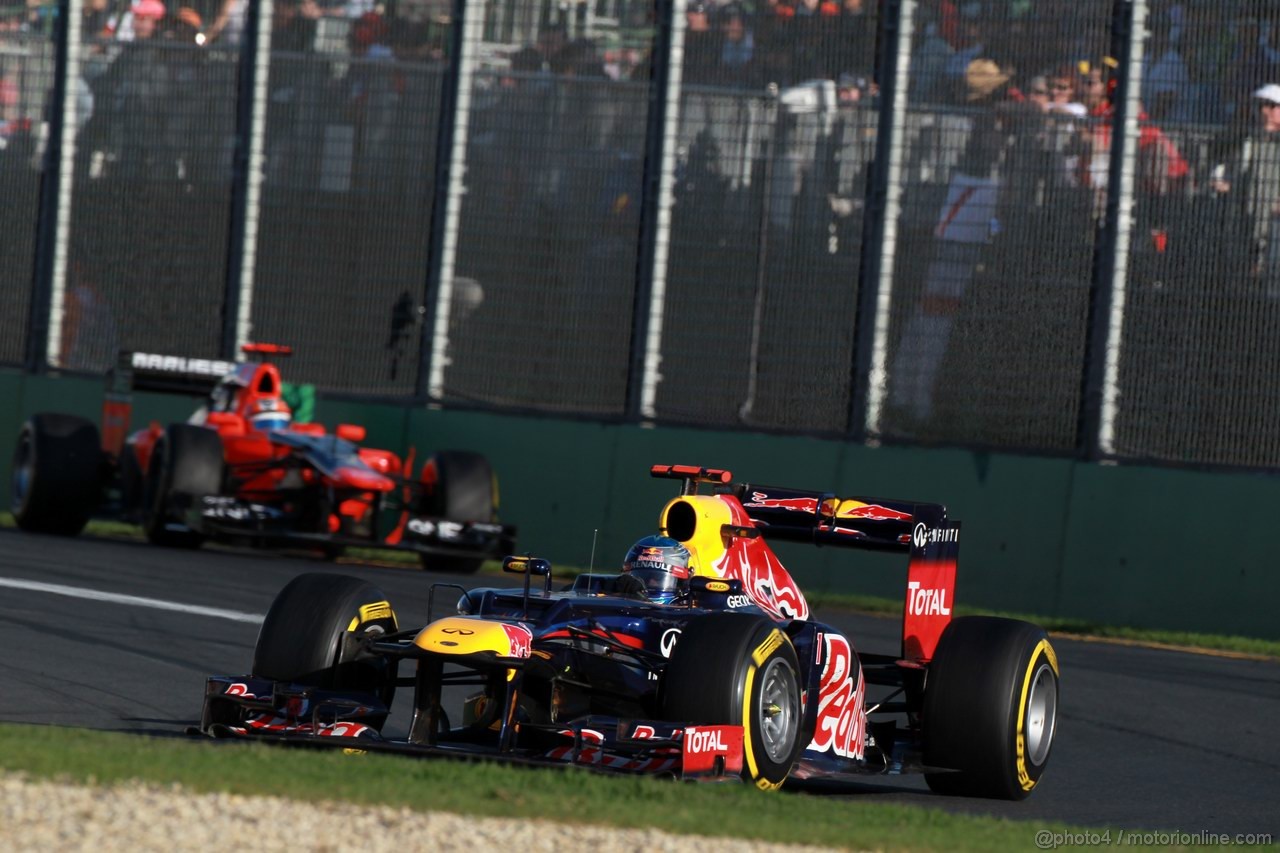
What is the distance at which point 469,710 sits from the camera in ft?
23.2

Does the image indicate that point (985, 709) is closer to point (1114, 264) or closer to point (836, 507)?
point (836, 507)

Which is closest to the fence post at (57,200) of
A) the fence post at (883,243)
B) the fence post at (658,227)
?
the fence post at (658,227)

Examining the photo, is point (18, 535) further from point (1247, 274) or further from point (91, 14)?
point (1247, 274)

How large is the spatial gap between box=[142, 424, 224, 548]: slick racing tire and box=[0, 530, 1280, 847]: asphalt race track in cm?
60

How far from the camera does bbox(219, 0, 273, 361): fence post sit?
17.0 metres

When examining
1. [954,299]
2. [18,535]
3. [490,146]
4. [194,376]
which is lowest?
[18,535]

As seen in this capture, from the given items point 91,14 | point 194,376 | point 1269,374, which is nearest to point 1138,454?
point 1269,374

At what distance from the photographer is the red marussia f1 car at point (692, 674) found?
6.31 metres

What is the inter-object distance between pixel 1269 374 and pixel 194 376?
846 cm

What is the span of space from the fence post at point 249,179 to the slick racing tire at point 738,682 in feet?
36.9

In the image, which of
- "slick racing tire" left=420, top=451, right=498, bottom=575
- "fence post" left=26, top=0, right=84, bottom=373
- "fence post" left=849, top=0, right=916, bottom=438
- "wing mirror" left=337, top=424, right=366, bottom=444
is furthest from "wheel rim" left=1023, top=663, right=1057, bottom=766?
"fence post" left=26, top=0, right=84, bottom=373

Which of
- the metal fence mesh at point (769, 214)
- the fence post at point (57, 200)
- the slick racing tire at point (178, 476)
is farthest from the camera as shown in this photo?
the fence post at point (57, 200)

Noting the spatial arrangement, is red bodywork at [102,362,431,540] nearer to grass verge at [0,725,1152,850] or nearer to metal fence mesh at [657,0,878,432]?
metal fence mesh at [657,0,878,432]

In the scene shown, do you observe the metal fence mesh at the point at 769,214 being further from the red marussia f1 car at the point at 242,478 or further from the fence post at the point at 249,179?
the fence post at the point at 249,179
